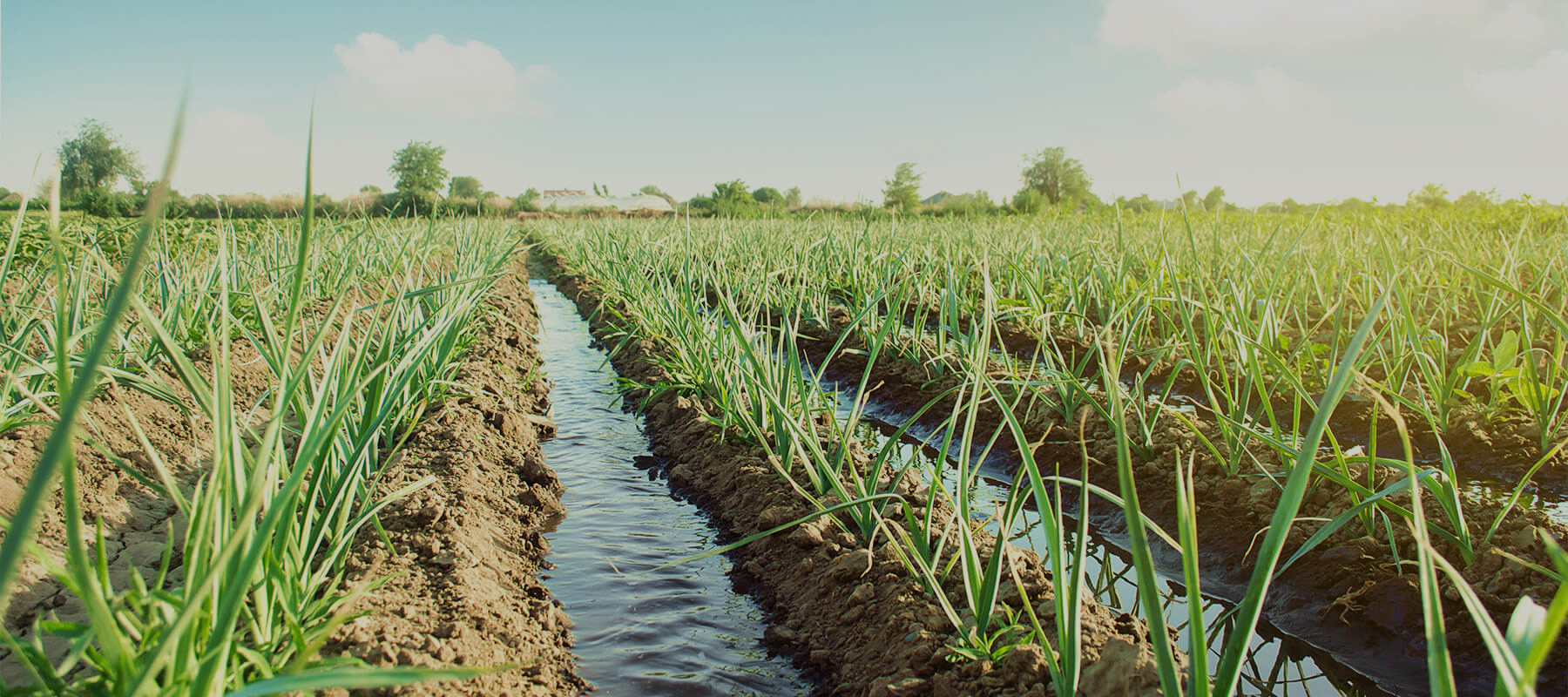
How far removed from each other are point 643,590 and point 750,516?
1.54 feet

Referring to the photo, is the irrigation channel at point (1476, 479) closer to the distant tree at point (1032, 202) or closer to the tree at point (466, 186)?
the distant tree at point (1032, 202)

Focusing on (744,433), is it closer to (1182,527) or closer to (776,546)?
(776,546)

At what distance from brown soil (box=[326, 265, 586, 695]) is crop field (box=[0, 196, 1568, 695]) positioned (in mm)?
12

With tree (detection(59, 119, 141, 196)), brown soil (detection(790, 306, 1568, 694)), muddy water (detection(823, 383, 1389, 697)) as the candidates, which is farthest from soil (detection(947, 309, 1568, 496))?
tree (detection(59, 119, 141, 196))

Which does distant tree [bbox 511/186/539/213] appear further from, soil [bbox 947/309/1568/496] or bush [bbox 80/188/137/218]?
soil [bbox 947/309/1568/496]

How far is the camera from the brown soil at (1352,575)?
6.64 ft

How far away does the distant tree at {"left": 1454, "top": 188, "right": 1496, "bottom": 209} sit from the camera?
10.3 m

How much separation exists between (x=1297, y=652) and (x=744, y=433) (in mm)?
1865

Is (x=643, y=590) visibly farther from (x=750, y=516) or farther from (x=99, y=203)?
(x=99, y=203)

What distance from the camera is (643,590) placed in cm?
249

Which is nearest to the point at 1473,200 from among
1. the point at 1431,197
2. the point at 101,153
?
the point at 1431,197

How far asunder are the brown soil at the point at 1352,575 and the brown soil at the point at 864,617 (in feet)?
1.60

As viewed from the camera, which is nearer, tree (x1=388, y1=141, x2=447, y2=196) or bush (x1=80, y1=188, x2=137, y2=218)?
bush (x1=80, y1=188, x2=137, y2=218)

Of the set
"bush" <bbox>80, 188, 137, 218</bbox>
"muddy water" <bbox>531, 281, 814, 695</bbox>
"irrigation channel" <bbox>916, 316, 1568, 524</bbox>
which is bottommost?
"muddy water" <bbox>531, 281, 814, 695</bbox>
